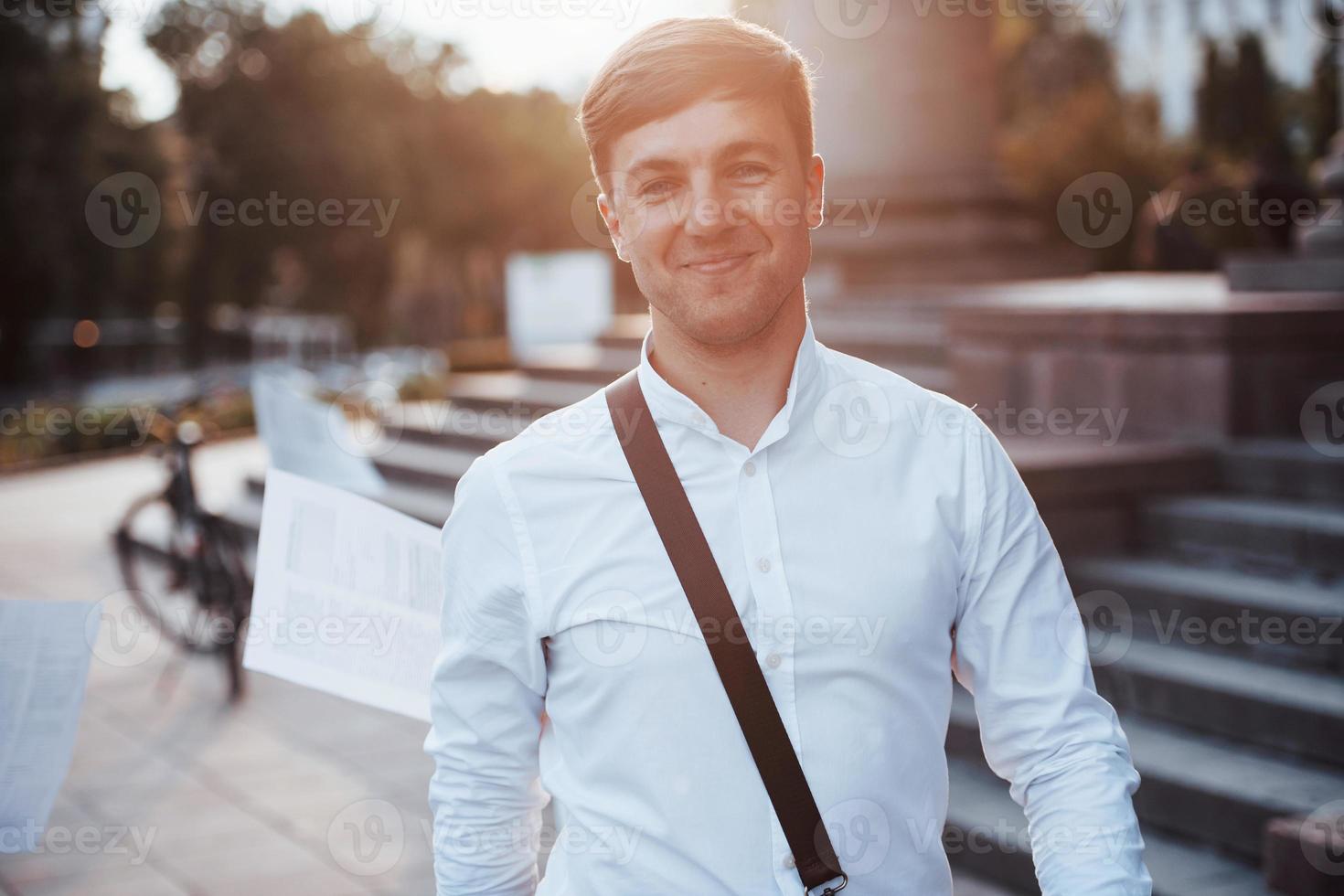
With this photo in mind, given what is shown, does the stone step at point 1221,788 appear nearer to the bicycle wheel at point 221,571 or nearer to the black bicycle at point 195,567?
the black bicycle at point 195,567

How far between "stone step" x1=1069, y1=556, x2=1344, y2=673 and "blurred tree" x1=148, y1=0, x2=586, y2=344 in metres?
21.5

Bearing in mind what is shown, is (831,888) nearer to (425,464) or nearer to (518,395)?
(425,464)

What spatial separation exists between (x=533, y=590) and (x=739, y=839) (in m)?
0.45

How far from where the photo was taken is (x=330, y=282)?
37.7 m

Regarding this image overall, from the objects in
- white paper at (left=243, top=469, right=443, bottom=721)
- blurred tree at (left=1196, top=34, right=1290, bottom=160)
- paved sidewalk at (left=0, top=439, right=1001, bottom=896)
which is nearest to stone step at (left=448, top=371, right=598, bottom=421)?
paved sidewalk at (left=0, top=439, right=1001, bottom=896)

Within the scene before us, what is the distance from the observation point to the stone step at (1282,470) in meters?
5.68

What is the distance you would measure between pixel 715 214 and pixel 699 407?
0.96 feet

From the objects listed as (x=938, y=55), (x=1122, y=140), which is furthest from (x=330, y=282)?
(x=938, y=55)

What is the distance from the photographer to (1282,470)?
5824mm

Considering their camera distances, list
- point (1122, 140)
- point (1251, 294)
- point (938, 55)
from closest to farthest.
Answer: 1. point (1251, 294)
2. point (938, 55)
3. point (1122, 140)

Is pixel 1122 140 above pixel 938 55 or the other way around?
above

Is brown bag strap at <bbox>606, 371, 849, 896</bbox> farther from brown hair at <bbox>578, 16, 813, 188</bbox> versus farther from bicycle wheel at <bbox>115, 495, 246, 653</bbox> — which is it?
bicycle wheel at <bbox>115, 495, 246, 653</bbox>

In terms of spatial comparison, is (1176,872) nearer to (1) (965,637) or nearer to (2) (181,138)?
(1) (965,637)

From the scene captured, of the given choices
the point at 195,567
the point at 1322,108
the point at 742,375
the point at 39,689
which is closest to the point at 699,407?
the point at 742,375
